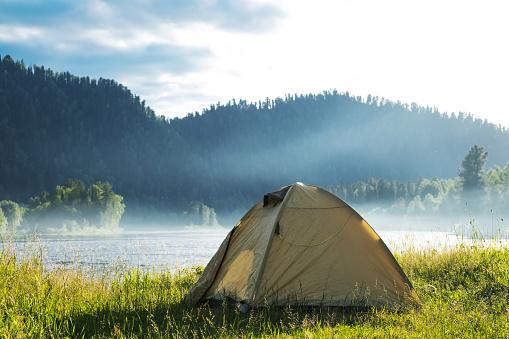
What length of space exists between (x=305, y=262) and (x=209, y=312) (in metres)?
1.71

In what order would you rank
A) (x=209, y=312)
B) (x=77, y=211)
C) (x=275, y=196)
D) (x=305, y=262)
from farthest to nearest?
(x=77, y=211) → (x=275, y=196) → (x=305, y=262) → (x=209, y=312)

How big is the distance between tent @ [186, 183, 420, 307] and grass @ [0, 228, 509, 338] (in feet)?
0.81

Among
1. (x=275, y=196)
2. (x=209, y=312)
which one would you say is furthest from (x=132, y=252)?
(x=209, y=312)

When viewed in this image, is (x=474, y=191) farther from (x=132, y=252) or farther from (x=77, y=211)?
(x=77, y=211)

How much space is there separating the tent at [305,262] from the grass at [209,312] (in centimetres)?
25

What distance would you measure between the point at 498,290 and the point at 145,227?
147 meters

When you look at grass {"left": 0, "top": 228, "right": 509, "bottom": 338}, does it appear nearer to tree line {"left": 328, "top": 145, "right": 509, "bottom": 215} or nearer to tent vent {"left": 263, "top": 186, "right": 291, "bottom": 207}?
tent vent {"left": 263, "top": 186, "right": 291, "bottom": 207}

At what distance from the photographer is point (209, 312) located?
235 inches

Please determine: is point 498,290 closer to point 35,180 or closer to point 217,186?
point 35,180

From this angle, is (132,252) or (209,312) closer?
(209,312)

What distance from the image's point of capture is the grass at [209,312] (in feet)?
17.0

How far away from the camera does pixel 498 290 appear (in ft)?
24.6

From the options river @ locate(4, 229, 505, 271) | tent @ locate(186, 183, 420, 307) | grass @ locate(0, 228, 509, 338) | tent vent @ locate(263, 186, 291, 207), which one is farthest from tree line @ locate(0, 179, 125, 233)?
tent @ locate(186, 183, 420, 307)

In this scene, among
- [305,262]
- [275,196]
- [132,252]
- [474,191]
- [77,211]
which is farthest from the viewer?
[77,211]
